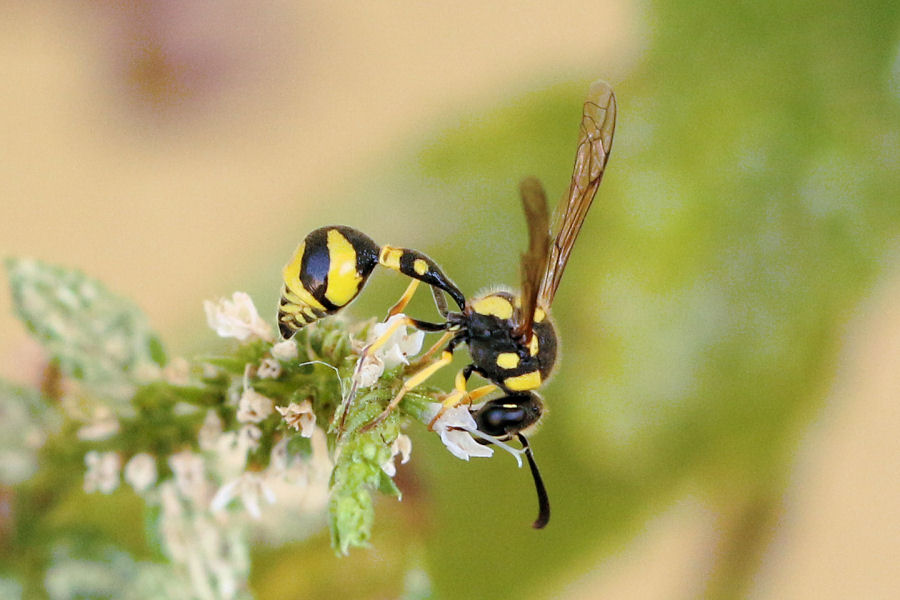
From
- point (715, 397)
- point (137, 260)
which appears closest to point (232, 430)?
point (715, 397)

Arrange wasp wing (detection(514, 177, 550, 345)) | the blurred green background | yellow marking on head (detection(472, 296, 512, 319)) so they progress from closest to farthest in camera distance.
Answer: wasp wing (detection(514, 177, 550, 345))
yellow marking on head (detection(472, 296, 512, 319))
the blurred green background

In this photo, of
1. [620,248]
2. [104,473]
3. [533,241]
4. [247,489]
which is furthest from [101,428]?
[620,248]

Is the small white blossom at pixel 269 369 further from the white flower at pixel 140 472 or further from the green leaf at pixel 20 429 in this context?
the green leaf at pixel 20 429

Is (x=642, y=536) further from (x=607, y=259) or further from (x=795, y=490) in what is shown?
(x=607, y=259)

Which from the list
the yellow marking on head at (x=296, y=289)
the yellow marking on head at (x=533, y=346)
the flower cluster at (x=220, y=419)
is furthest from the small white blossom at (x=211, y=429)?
the yellow marking on head at (x=533, y=346)

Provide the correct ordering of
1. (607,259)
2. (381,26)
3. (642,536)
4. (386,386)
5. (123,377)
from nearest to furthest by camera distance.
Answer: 1. (386,386)
2. (123,377)
3. (607,259)
4. (642,536)
5. (381,26)

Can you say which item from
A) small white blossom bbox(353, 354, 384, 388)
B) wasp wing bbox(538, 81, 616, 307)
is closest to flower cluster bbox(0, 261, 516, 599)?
small white blossom bbox(353, 354, 384, 388)

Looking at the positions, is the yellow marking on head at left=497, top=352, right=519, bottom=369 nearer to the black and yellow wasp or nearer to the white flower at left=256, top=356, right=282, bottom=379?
the black and yellow wasp
